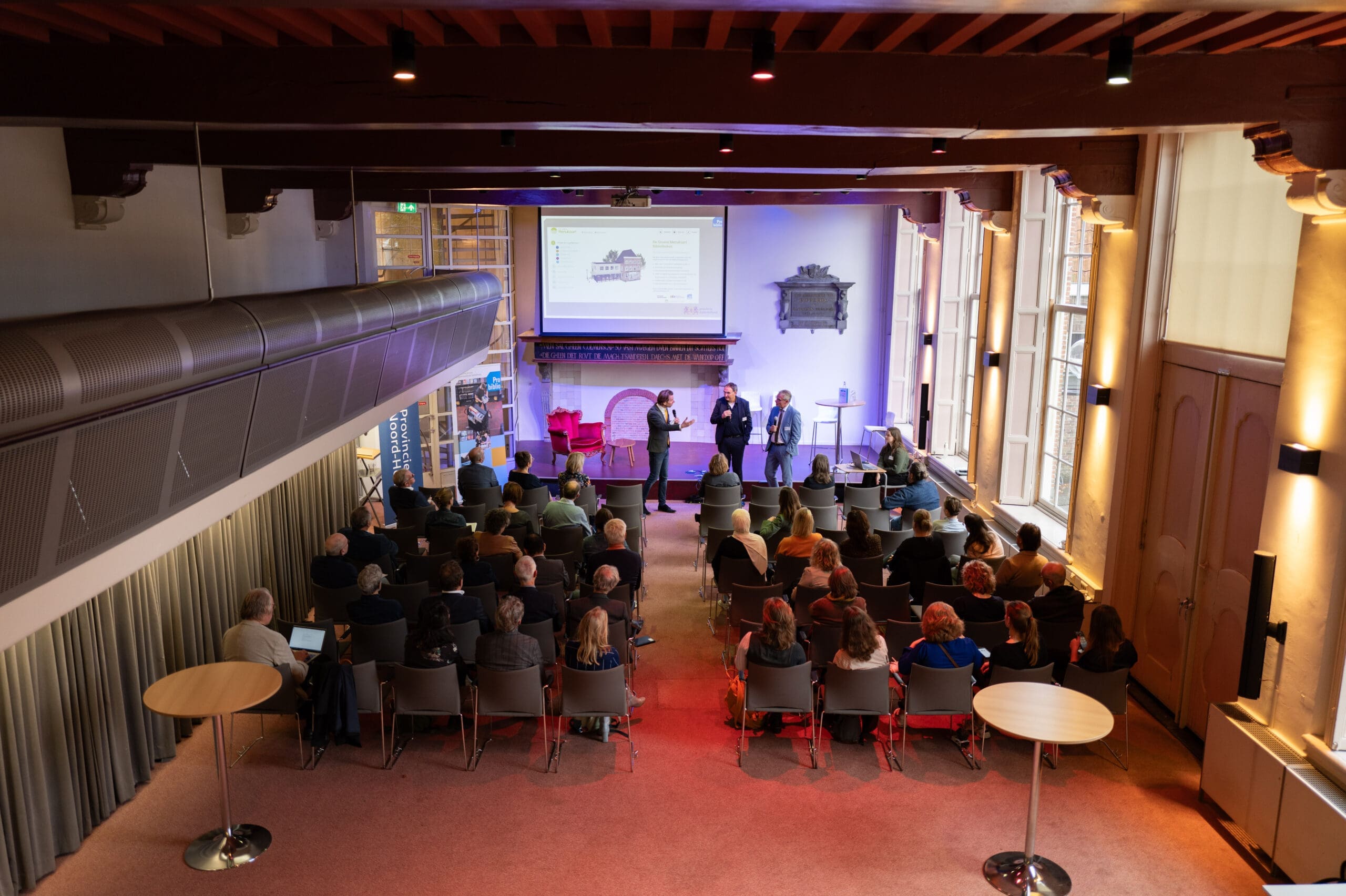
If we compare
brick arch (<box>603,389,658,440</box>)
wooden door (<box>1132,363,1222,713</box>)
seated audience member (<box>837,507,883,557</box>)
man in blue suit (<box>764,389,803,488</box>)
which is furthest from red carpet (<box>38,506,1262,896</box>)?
brick arch (<box>603,389,658,440</box>)

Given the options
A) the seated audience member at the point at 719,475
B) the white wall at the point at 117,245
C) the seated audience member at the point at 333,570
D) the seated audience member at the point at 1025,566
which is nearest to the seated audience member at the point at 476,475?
the seated audience member at the point at 719,475

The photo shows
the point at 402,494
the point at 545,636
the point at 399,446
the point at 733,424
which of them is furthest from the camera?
the point at 733,424

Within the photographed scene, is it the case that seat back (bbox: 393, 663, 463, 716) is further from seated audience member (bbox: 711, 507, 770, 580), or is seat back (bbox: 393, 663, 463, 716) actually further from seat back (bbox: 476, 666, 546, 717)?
seated audience member (bbox: 711, 507, 770, 580)

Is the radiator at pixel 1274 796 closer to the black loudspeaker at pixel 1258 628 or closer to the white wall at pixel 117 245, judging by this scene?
the black loudspeaker at pixel 1258 628

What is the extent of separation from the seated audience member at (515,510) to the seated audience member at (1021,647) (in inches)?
166

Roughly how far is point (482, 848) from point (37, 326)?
12.0 feet

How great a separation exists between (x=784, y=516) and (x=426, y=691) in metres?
3.85

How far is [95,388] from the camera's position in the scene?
3.30 meters

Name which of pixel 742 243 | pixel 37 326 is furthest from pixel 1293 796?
pixel 742 243

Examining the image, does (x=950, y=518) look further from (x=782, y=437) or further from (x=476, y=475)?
(x=476, y=475)

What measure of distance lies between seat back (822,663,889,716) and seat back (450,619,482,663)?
2465mm

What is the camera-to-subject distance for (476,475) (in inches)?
406

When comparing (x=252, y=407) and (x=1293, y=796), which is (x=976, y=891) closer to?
(x=1293, y=796)

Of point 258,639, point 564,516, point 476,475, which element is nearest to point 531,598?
point 258,639
